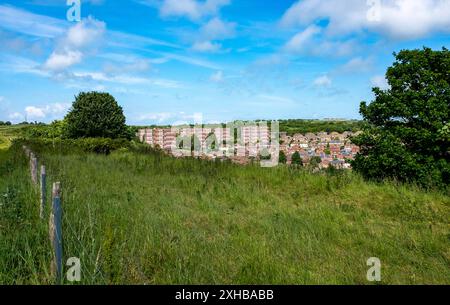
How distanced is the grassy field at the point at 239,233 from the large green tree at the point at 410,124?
10.6 feet

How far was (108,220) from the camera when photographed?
558cm

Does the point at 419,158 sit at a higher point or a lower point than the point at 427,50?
lower

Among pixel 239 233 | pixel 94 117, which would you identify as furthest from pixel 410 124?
pixel 94 117

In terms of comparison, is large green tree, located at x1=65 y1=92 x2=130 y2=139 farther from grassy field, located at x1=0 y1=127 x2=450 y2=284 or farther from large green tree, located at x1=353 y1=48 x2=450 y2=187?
large green tree, located at x1=353 y1=48 x2=450 y2=187

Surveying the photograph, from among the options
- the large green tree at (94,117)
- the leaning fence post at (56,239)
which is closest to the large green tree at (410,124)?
the leaning fence post at (56,239)

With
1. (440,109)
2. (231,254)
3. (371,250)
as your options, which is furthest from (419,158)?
(231,254)

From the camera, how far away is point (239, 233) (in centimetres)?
592

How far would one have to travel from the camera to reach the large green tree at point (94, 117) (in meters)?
36.3

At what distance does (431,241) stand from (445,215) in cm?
233

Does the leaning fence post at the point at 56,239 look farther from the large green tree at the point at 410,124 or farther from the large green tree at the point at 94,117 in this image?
the large green tree at the point at 94,117

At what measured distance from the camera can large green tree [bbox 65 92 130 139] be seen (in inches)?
1430

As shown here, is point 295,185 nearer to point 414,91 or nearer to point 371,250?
point 371,250

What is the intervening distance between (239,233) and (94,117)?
3363cm

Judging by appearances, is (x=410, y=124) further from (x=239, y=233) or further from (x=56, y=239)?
(x=56, y=239)
